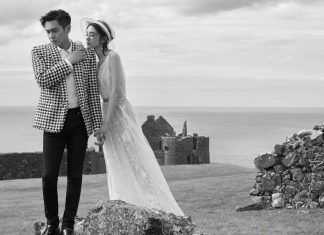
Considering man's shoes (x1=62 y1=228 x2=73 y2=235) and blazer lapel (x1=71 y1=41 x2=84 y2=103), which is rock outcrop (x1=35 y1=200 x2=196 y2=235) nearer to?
man's shoes (x1=62 y1=228 x2=73 y2=235)

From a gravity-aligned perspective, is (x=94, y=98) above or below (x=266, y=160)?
above

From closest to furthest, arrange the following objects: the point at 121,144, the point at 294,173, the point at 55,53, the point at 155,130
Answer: the point at 55,53 < the point at 121,144 < the point at 294,173 < the point at 155,130

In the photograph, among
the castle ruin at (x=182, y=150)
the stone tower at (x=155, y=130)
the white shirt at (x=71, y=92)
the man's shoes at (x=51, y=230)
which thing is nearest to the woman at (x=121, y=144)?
the white shirt at (x=71, y=92)

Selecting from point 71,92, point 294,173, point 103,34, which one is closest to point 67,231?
point 71,92

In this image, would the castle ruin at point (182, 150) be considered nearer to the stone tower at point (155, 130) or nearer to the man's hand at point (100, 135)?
the stone tower at point (155, 130)

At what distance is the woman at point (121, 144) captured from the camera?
744 centimetres

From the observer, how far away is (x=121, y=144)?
785 cm

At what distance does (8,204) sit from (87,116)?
1217 cm

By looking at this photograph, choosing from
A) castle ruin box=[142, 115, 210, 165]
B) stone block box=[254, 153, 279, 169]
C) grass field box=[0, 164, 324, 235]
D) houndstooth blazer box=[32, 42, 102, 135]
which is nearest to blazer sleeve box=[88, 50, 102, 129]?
houndstooth blazer box=[32, 42, 102, 135]

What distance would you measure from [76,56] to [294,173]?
315 inches

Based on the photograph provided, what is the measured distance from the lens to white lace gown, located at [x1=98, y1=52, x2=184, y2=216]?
779 cm

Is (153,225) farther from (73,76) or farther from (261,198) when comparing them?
(261,198)

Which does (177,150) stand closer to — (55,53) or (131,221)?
(55,53)

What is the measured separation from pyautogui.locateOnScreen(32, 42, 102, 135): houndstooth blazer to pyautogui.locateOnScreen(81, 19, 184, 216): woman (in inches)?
11.4
